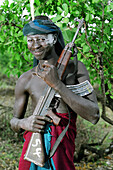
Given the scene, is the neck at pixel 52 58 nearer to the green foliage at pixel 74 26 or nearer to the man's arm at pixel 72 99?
the man's arm at pixel 72 99

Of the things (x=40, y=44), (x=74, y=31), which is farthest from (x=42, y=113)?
(x=74, y=31)

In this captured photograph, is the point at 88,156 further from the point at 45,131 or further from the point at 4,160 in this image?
the point at 45,131

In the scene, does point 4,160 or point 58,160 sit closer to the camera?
point 58,160

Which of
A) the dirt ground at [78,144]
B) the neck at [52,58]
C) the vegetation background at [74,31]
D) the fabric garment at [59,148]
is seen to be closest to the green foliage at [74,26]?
the vegetation background at [74,31]

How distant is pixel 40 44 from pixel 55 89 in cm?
32

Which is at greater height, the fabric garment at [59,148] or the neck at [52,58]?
the neck at [52,58]

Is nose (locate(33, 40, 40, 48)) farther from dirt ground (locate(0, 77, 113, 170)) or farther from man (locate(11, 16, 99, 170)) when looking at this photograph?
dirt ground (locate(0, 77, 113, 170))

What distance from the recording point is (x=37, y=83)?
1.51 m

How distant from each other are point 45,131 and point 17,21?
1645mm

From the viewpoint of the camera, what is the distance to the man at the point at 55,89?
1292 mm

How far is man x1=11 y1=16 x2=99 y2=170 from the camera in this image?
1.29 metres

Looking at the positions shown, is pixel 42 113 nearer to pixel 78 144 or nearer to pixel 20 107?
pixel 20 107

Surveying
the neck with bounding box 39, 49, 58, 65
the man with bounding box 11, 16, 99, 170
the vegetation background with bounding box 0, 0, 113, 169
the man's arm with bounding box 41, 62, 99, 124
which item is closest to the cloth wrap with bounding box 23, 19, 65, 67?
the man with bounding box 11, 16, 99, 170

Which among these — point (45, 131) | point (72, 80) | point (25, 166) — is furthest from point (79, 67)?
point (25, 166)
